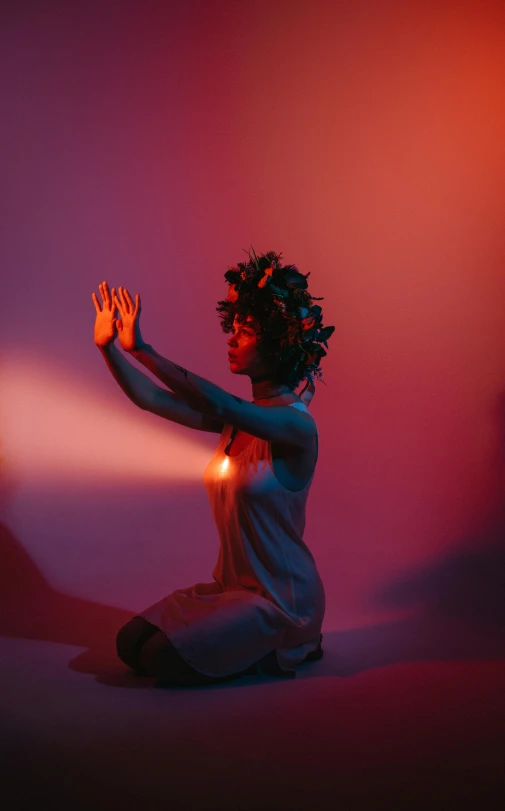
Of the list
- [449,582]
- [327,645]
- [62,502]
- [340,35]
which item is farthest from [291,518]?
→ [340,35]

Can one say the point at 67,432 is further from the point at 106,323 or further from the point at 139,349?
the point at 139,349

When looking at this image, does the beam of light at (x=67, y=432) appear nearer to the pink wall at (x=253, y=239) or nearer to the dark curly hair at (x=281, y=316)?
the pink wall at (x=253, y=239)

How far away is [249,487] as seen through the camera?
3033 millimetres

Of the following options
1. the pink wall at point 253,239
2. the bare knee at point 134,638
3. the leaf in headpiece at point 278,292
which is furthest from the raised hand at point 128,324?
the pink wall at point 253,239

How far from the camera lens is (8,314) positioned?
457 centimetres

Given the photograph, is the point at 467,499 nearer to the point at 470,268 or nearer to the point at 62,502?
the point at 470,268

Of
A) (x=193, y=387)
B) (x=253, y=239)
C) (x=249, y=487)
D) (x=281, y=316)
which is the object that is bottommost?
(x=249, y=487)

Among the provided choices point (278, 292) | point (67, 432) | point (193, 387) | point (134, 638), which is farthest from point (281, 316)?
point (67, 432)

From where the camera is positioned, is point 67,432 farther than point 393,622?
Yes

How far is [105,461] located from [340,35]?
2.47 metres

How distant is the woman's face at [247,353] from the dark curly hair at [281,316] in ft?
0.06

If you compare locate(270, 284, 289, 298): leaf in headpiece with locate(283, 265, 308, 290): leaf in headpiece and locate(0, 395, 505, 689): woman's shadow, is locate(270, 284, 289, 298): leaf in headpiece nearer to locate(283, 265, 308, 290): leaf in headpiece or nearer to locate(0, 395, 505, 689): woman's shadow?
locate(283, 265, 308, 290): leaf in headpiece

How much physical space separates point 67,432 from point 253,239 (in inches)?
52.8

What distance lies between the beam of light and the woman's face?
4.61 feet
